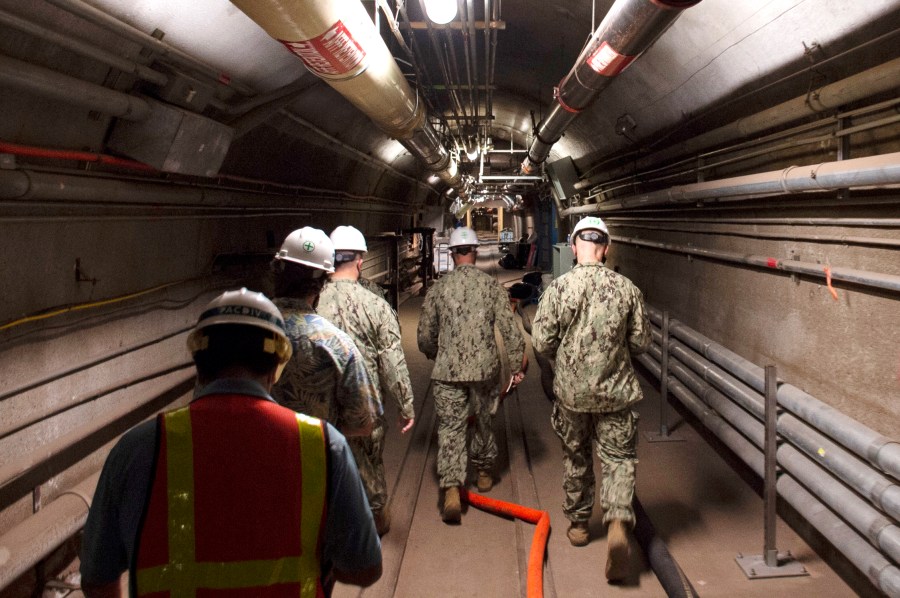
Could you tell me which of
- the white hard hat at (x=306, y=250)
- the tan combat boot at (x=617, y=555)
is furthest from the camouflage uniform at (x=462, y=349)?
the white hard hat at (x=306, y=250)

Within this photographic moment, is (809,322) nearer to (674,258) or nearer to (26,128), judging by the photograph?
(674,258)

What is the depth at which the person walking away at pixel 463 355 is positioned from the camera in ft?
12.3

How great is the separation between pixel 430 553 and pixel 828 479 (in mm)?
2180

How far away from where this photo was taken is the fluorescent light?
3.31 meters

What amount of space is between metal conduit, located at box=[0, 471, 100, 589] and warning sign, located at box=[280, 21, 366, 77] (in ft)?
6.56

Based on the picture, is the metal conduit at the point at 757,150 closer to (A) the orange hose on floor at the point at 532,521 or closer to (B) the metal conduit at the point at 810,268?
(B) the metal conduit at the point at 810,268

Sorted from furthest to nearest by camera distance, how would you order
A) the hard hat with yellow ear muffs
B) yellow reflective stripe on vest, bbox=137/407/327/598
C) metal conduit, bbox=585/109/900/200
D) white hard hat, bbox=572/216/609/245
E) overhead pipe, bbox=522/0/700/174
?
white hard hat, bbox=572/216/609/245
metal conduit, bbox=585/109/900/200
overhead pipe, bbox=522/0/700/174
the hard hat with yellow ear muffs
yellow reflective stripe on vest, bbox=137/407/327/598

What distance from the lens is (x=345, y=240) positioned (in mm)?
3363

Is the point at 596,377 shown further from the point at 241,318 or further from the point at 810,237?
the point at 241,318

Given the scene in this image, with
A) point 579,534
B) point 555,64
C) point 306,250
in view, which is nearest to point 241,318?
point 306,250

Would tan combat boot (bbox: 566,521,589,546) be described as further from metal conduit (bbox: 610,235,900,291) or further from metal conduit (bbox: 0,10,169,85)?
metal conduit (bbox: 0,10,169,85)

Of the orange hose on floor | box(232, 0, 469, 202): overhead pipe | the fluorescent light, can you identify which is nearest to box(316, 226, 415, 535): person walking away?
the orange hose on floor

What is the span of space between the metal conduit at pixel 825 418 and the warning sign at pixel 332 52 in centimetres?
296

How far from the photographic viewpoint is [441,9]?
133 inches
